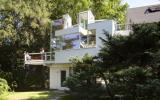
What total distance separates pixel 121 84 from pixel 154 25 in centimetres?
431

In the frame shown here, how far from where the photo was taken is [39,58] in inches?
1554

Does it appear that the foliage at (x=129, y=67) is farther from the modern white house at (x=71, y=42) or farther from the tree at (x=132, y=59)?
the modern white house at (x=71, y=42)

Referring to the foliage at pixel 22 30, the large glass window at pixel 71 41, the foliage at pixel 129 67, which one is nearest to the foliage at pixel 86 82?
the foliage at pixel 129 67

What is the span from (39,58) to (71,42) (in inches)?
233

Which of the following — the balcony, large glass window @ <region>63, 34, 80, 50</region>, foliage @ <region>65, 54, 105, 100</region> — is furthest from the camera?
the balcony

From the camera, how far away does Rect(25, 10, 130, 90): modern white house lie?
32.1m

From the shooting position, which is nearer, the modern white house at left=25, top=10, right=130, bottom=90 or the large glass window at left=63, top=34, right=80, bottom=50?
the modern white house at left=25, top=10, right=130, bottom=90

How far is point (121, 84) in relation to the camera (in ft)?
74.7

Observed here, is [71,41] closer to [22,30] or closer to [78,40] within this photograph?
[78,40]

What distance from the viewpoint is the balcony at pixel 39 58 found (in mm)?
37438

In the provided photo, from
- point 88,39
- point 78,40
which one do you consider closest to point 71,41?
point 78,40

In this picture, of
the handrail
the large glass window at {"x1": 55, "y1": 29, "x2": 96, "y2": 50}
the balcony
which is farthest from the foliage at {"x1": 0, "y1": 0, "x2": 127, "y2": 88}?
the large glass window at {"x1": 55, "y1": 29, "x2": 96, "y2": 50}

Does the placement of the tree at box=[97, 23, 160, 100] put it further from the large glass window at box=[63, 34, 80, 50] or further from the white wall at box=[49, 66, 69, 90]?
the white wall at box=[49, 66, 69, 90]

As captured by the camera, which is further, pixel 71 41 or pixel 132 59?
pixel 71 41
